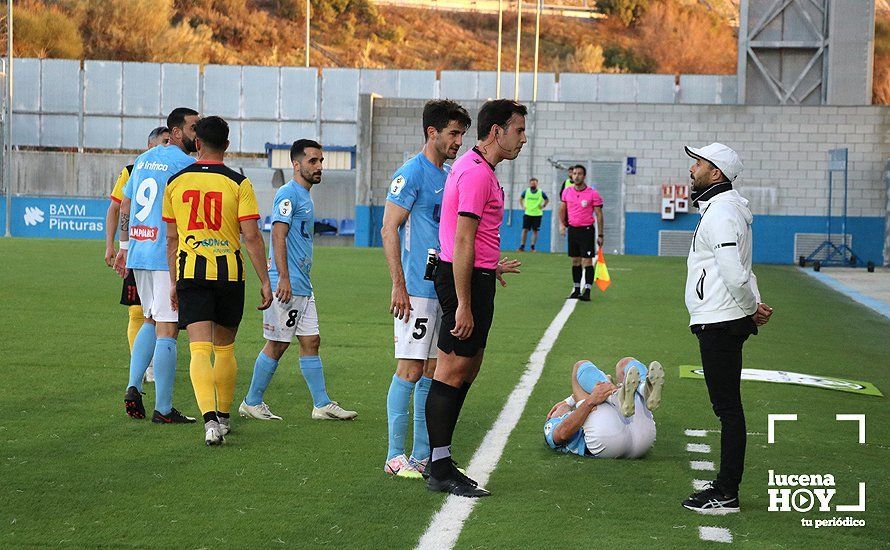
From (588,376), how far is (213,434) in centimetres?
222

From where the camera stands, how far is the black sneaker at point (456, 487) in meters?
5.95

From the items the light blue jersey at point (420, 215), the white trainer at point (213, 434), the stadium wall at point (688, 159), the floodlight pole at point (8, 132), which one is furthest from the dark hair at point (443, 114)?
the floodlight pole at point (8, 132)

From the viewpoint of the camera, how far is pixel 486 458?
22.6 feet

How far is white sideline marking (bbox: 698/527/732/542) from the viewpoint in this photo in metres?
5.30

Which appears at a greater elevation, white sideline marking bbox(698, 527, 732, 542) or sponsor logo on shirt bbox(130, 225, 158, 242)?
sponsor logo on shirt bbox(130, 225, 158, 242)

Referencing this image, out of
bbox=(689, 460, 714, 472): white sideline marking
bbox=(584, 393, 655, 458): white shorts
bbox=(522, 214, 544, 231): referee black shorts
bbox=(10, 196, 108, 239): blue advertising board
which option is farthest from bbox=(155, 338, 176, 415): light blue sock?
bbox=(10, 196, 108, 239): blue advertising board

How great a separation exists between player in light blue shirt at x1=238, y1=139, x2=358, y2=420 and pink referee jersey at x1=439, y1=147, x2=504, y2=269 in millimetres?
2105

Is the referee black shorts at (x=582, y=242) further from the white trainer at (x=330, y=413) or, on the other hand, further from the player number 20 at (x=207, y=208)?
the player number 20 at (x=207, y=208)

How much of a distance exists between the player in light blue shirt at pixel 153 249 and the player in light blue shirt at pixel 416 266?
1868 mm

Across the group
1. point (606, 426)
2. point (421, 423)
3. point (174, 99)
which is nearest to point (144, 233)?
point (421, 423)

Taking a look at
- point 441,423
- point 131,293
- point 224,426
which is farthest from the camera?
point 131,293

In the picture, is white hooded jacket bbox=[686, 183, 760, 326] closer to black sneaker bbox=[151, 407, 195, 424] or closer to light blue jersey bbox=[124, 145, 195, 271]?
black sneaker bbox=[151, 407, 195, 424]

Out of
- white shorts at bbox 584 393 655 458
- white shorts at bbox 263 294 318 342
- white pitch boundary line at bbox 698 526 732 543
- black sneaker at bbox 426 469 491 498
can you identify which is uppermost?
white shorts at bbox 263 294 318 342

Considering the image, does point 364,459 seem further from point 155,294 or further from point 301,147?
point 301,147
